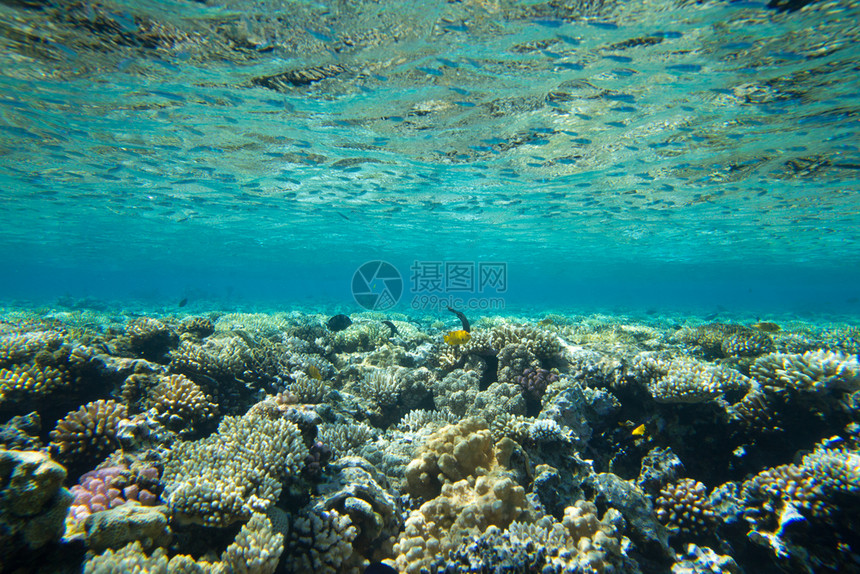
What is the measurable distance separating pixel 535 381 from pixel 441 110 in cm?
1025

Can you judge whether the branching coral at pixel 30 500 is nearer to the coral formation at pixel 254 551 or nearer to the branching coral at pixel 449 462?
the coral formation at pixel 254 551

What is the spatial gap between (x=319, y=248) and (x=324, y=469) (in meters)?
50.4

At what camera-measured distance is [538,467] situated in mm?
4613

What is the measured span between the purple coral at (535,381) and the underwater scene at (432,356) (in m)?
0.04

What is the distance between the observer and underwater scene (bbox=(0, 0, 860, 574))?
3600mm

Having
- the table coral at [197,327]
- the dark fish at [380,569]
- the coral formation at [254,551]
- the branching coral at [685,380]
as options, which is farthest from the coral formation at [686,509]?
the table coral at [197,327]

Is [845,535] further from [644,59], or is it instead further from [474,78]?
[474,78]

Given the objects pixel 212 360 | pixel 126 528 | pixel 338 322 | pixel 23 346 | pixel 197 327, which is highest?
pixel 23 346

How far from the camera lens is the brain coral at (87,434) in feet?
14.1

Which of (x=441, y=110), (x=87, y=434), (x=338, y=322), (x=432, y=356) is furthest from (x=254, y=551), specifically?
(x=441, y=110)

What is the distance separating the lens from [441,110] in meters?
12.8

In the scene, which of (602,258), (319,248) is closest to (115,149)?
(319,248)

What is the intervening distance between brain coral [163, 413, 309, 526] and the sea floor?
0.02 m

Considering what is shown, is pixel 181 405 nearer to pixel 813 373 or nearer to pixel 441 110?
pixel 813 373
